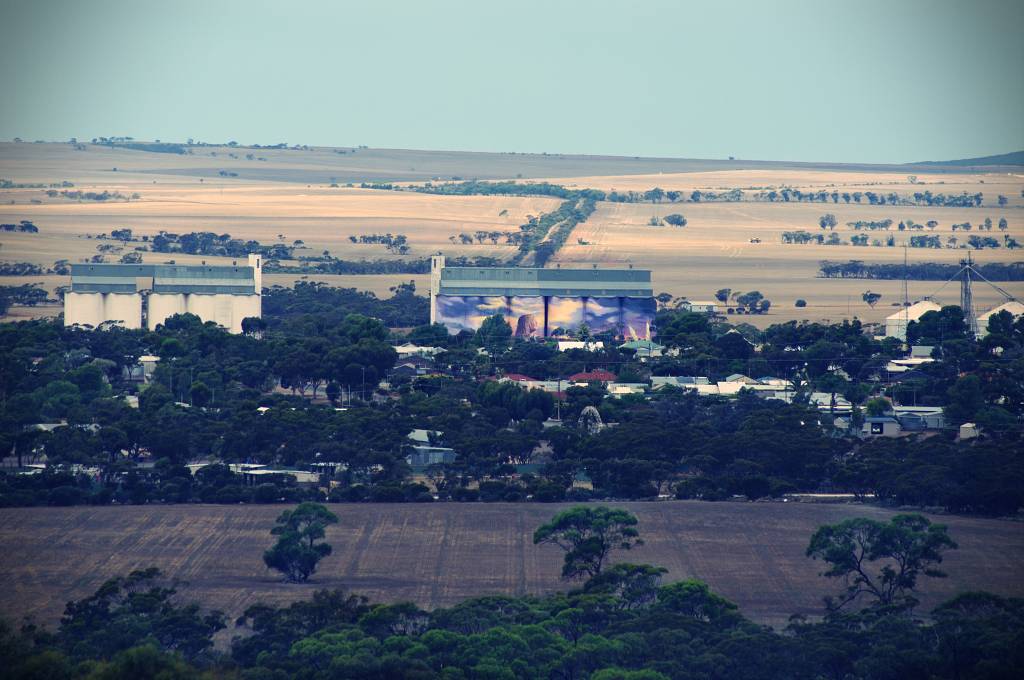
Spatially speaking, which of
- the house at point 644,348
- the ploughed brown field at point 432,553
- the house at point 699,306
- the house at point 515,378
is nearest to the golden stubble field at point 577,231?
the house at point 699,306

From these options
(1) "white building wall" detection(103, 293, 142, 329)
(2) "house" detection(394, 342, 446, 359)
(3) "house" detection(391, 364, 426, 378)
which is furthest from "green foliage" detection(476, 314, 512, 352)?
(1) "white building wall" detection(103, 293, 142, 329)

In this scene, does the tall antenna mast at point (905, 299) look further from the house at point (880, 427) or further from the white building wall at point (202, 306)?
the white building wall at point (202, 306)

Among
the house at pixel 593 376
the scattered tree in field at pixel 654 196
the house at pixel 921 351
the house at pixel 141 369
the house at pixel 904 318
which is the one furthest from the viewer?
the scattered tree in field at pixel 654 196

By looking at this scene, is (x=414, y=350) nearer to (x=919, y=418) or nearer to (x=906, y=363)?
(x=906, y=363)

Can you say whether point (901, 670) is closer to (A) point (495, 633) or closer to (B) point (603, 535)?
(A) point (495, 633)

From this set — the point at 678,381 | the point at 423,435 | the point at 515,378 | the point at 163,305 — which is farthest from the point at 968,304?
the point at 423,435
